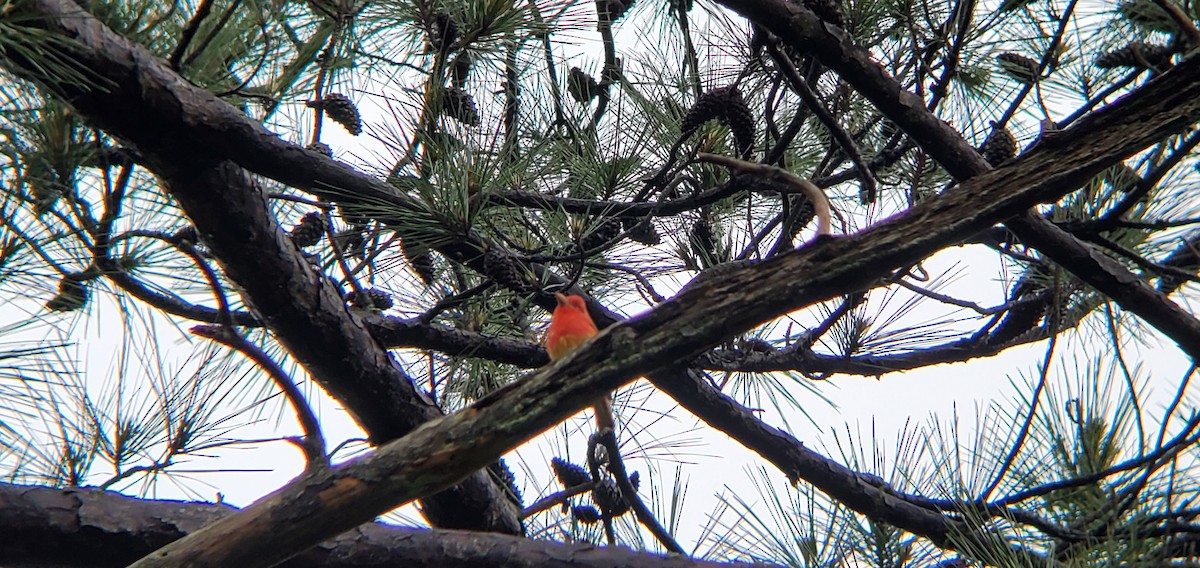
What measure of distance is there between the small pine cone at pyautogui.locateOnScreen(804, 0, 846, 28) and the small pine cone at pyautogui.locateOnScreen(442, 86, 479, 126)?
2.03 ft

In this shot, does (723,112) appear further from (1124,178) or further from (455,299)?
(1124,178)

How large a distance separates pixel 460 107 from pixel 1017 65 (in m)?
1.16

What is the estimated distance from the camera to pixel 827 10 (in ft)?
4.99

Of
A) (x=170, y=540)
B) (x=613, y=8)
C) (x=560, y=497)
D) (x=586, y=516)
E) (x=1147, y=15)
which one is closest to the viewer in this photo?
(x=170, y=540)

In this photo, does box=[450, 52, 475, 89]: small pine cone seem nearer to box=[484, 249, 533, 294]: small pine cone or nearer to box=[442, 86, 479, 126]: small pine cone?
box=[442, 86, 479, 126]: small pine cone

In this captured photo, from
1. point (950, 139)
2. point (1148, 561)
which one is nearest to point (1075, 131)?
point (950, 139)

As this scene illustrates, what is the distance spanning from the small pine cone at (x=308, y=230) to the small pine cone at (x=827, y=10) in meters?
1.01

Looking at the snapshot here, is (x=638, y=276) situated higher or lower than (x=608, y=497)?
higher

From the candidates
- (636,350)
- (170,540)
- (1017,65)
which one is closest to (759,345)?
(1017,65)

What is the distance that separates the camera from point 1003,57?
201 centimetres

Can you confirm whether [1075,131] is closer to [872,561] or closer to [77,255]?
[872,561]

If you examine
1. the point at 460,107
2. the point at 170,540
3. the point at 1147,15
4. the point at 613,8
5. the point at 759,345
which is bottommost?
the point at 170,540

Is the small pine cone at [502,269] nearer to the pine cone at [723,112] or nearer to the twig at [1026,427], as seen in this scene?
the pine cone at [723,112]

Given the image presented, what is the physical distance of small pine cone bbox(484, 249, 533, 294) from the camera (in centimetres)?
158
